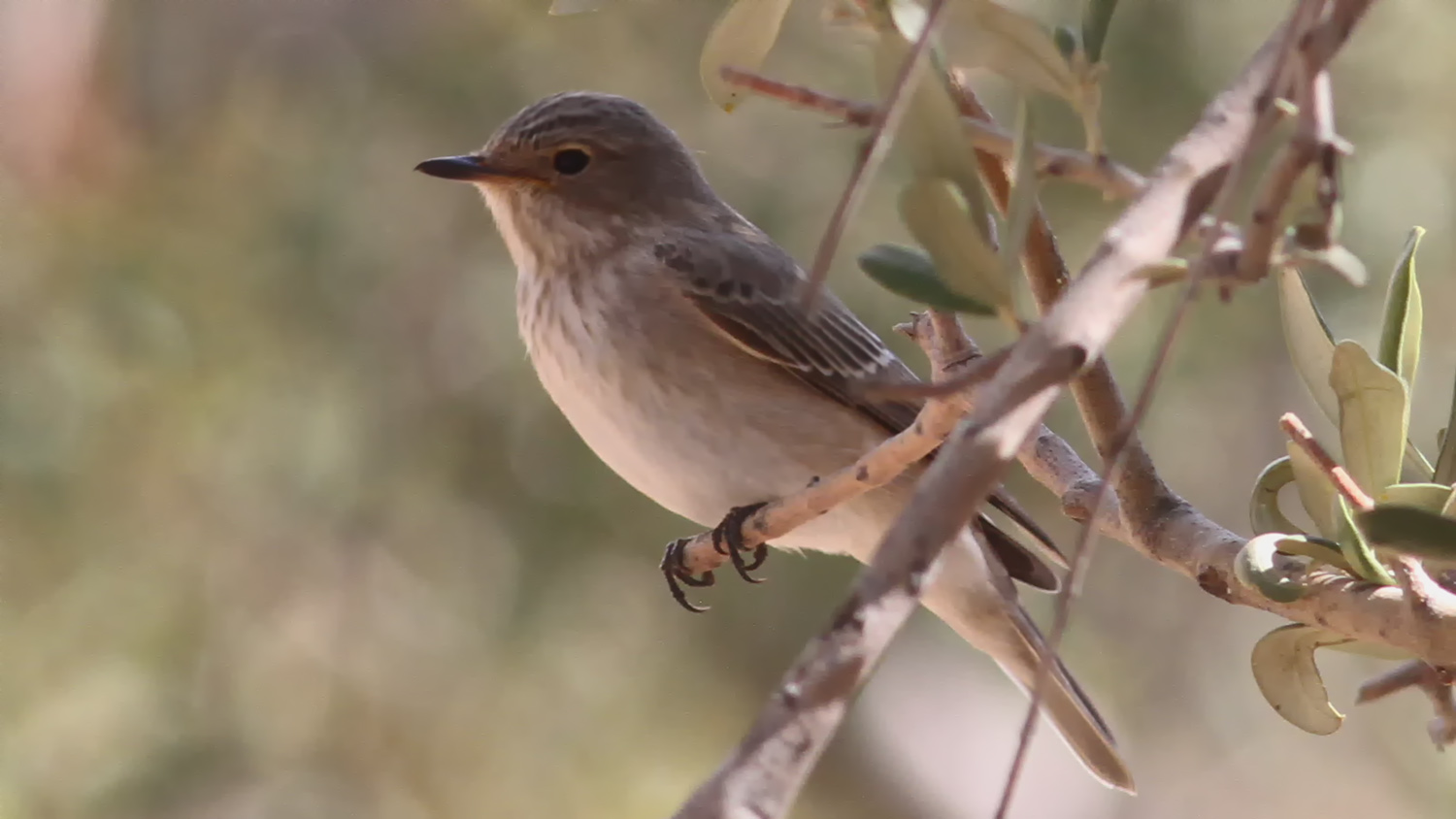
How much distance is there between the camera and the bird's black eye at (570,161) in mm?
2969

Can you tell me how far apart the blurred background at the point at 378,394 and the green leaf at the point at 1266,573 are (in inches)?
99.7

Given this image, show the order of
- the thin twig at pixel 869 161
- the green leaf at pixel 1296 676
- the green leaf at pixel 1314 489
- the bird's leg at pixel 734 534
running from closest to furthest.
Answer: the thin twig at pixel 869 161 → the green leaf at pixel 1314 489 → the green leaf at pixel 1296 676 → the bird's leg at pixel 734 534

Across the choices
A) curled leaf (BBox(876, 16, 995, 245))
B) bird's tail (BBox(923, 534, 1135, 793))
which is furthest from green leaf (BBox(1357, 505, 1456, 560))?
bird's tail (BBox(923, 534, 1135, 793))

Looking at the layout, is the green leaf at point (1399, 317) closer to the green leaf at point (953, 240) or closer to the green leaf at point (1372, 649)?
the green leaf at point (1372, 649)

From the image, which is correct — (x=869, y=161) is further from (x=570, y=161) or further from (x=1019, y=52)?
(x=570, y=161)

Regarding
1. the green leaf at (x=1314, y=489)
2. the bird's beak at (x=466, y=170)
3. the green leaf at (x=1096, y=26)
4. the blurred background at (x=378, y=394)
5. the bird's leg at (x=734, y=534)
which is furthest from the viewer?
the blurred background at (x=378, y=394)

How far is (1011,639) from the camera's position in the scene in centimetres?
289

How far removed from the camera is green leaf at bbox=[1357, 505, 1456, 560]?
4.09ft

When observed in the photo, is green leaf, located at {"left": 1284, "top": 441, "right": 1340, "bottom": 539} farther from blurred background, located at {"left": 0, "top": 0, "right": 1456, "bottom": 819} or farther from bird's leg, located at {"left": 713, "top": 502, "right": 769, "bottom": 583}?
blurred background, located at {"left": 0, "top": 0, "right": 1456, "bottom": 819}

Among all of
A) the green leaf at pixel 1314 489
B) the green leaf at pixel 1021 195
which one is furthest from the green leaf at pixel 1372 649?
the green leaf at pixel 1021 195

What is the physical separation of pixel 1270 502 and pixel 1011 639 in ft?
3.79

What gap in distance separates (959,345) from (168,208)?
2.95 m

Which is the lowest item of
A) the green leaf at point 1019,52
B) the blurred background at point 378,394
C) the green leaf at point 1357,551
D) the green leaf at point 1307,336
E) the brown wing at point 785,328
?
the blurred background at point 378,394

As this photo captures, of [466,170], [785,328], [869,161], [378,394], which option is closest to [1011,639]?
[785,328]
